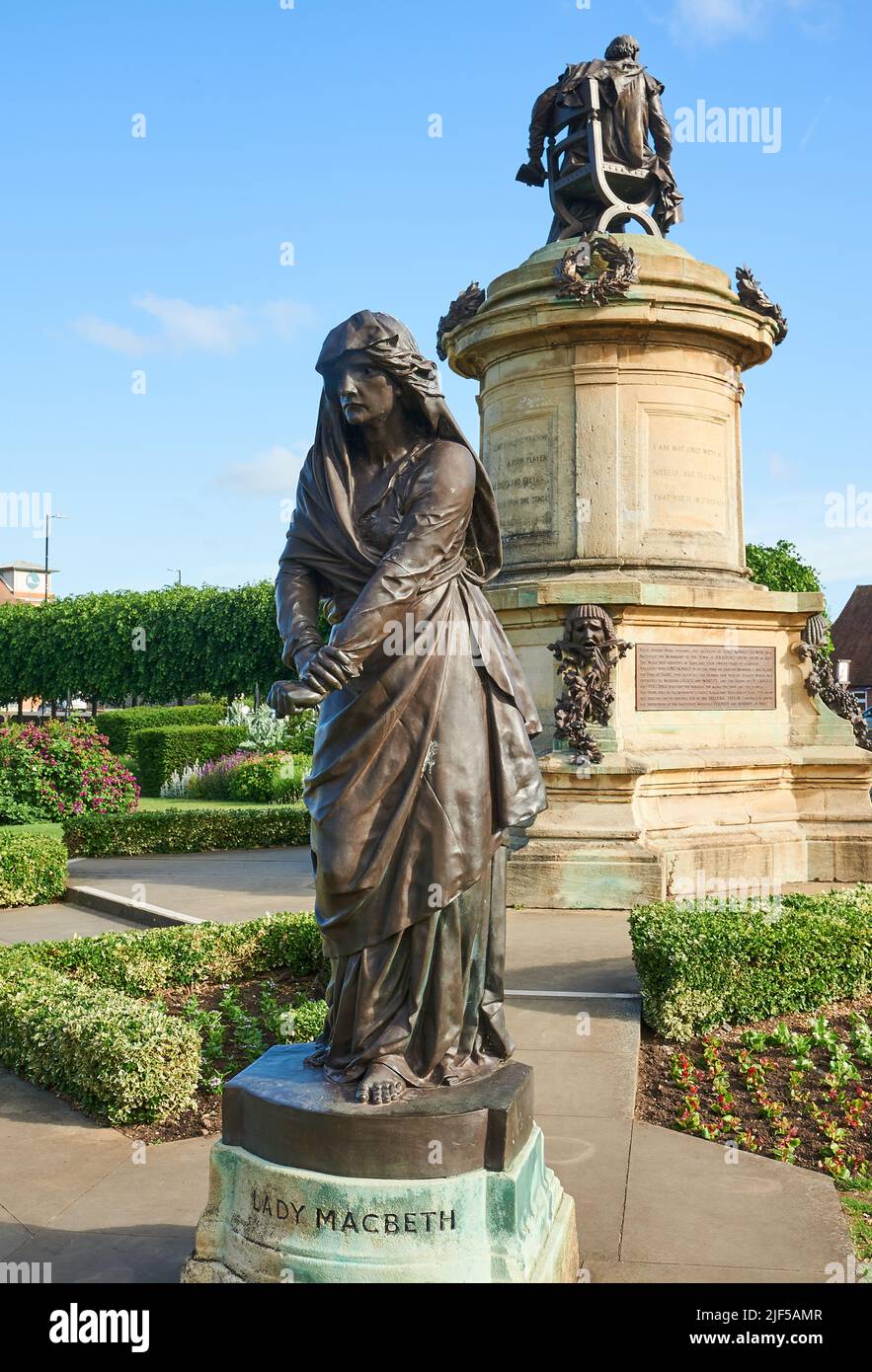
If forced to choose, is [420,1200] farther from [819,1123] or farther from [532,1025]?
[532,1025]

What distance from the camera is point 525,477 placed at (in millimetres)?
11828

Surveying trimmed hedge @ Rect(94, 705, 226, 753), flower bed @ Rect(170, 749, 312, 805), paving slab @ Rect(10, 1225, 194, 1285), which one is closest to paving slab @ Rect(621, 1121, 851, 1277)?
paving slab @ Rect(10, 1225, 194, 1285)

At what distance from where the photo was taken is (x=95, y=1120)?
5879 mm

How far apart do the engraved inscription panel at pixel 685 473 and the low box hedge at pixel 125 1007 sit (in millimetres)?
5234


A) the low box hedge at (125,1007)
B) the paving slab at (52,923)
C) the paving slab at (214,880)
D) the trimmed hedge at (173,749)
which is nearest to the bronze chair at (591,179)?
the paving slab at (214,880)

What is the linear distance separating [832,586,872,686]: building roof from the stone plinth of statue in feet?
136

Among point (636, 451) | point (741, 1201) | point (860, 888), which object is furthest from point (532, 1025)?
point (636, 451)

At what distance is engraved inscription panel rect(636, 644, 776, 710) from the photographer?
11.1m

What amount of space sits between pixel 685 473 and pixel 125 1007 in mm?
7572

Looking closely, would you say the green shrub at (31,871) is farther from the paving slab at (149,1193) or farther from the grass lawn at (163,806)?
the paving slab at (149,1193)

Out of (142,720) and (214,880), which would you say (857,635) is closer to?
(142,720)

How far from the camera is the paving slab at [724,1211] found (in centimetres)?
424

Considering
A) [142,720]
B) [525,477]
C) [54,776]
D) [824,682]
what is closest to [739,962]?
[824,682]
